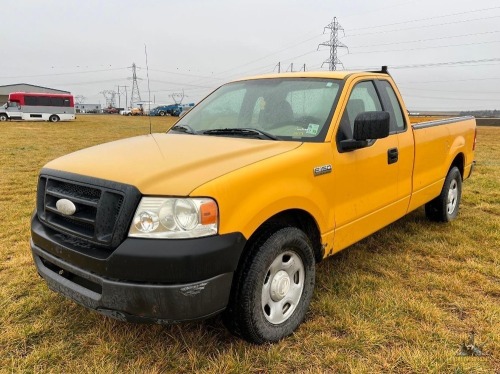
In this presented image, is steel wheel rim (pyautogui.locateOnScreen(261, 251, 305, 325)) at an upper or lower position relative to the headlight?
lower

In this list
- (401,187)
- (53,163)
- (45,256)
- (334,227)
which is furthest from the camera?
(401,187)

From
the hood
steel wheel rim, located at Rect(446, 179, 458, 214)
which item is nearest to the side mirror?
the hood

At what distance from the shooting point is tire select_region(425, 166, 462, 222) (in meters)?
5.14

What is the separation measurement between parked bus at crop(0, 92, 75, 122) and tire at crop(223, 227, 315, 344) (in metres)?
40.9

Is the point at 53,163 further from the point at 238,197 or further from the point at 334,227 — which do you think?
the point at 334,227

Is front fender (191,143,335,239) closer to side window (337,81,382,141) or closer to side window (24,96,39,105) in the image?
side window (337,81,382,141)

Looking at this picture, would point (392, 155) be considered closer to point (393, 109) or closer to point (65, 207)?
point (393, 109)

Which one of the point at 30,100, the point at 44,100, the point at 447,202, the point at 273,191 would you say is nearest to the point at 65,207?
the point at 273,191

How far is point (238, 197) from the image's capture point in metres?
2.35

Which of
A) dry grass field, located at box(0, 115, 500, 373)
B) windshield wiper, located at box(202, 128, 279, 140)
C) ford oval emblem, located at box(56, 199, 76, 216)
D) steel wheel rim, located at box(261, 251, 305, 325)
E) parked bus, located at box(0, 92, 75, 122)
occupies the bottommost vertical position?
dry grass field, located at box(0, 115, 500, 373)

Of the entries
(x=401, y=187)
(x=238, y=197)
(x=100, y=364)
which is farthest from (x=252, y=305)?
(x=401, y=187)

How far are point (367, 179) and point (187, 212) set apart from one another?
5.78ft

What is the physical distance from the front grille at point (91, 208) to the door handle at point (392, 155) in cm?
234

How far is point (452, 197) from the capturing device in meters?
5.40
